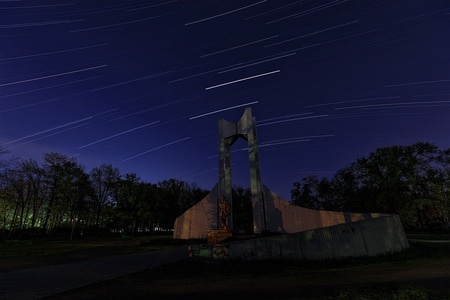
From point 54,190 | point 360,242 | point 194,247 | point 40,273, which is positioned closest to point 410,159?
point 360,242

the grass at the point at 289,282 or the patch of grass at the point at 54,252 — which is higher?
the patch of grass at the point at 54,252

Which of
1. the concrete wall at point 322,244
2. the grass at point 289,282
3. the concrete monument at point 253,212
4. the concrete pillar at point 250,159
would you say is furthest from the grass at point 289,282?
the concrete pillar at point 250,159

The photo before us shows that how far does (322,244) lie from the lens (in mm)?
10312

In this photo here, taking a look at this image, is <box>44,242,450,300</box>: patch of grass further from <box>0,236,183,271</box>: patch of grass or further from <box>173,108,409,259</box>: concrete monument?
<box>173,108,409,259</box>: concrete monument

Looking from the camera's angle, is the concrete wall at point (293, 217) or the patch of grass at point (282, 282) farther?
the concrete wall at point (293, 217)

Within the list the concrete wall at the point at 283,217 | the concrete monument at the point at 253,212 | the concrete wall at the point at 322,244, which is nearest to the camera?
the concrete wall at the point at 322,244

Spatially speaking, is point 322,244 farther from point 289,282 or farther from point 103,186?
point 103,186

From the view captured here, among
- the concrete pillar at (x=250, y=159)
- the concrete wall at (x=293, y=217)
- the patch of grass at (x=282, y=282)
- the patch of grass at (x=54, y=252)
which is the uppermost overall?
the concrete pillar at (x=250, y=159)

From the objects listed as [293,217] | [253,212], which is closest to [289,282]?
[253,212]

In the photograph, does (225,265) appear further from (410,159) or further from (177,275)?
(410,159)

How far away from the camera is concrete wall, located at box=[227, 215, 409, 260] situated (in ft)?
33.8

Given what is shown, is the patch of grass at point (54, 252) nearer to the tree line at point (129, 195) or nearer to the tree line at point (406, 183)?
the tree line at point (129, 195)

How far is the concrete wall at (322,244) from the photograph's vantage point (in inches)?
405

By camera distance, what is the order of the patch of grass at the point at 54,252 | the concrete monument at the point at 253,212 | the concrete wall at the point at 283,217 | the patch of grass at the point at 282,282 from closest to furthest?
the patch of grass at the point at 282,282
the patch of grass at the point at 54,252
the concrete monument at the point at 253,212
the concrete wall at the point at 283,217
